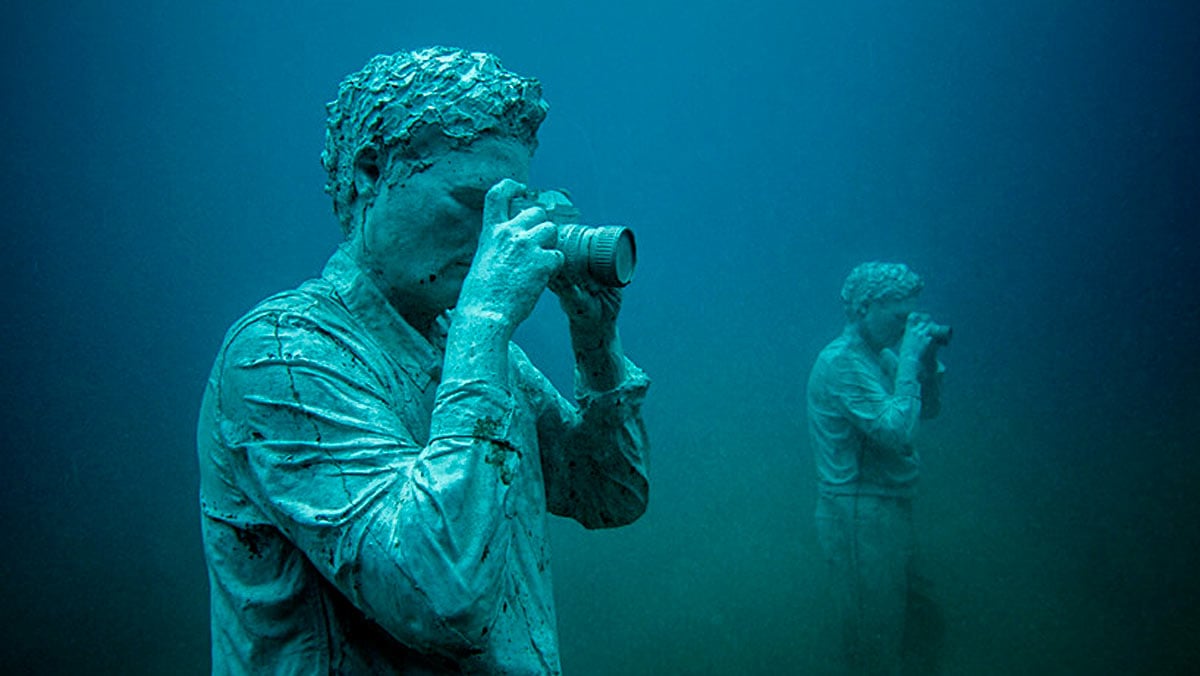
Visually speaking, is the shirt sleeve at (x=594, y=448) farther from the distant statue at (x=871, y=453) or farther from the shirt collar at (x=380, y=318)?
the distant statue at (x=871, y=453)

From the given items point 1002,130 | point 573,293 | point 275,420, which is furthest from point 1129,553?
point 275,420

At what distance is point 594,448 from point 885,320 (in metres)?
2.95

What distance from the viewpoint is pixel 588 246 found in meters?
1.20

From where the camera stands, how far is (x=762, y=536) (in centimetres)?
654

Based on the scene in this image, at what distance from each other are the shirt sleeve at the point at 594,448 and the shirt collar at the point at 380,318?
8.6 inches

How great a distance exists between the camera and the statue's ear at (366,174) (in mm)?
1262

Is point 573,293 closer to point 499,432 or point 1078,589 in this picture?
Result: point 499,432

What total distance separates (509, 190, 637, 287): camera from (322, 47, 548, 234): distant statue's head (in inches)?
A: 5.2

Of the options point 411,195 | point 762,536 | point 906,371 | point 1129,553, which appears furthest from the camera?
point 762,536

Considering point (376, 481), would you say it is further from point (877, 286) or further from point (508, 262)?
point (877, 286)

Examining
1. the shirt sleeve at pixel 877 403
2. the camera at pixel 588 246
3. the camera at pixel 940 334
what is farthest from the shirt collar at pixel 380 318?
the camera at pixel 940 334

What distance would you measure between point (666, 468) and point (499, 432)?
579 cm

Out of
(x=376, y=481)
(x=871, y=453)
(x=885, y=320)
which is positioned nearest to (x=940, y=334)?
(x=885, y=320)

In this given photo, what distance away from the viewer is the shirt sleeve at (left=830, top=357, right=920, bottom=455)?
12.5 ft
